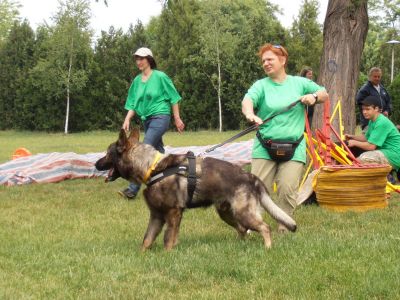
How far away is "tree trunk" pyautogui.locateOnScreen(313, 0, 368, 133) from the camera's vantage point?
9891mm

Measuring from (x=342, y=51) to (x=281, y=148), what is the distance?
196 inches

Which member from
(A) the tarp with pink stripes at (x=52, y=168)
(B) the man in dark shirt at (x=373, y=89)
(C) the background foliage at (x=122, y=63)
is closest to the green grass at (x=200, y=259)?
Result: (A) the tarp with pink stripes at (x=52, y=168)

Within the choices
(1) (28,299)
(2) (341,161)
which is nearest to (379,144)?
(2) (341,161)

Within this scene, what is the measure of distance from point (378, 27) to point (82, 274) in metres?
57.1

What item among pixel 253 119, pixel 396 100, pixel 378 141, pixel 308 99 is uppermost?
pixel 308 99

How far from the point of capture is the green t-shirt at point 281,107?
18.4ft

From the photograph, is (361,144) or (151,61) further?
(151,61)

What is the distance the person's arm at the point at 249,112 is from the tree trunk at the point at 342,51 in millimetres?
4765

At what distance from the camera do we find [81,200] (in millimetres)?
8680

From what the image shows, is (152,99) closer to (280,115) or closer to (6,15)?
(280,115)

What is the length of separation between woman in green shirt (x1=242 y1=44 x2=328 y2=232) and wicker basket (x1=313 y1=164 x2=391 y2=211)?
1.41 meters

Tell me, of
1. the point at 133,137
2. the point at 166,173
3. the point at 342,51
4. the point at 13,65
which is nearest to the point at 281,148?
the point at 166,173

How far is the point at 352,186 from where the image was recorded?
7.07m

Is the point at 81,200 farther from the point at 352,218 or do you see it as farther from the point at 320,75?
the point at 320,75
